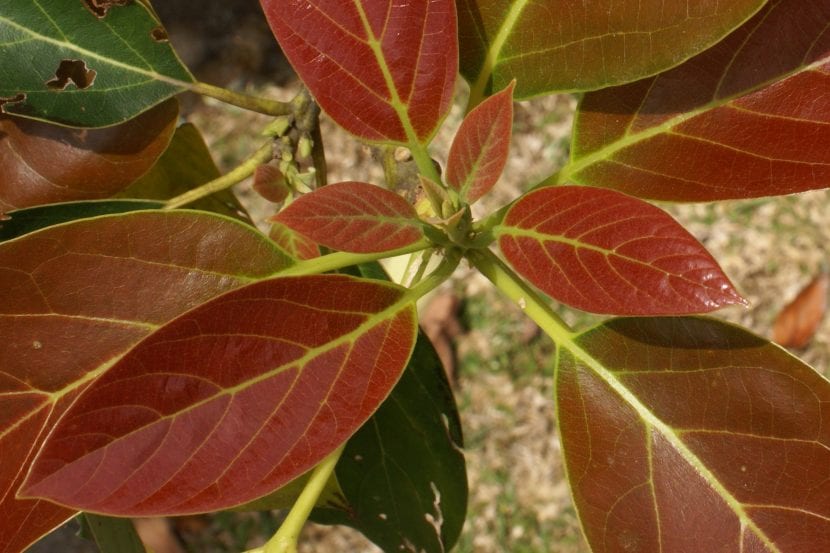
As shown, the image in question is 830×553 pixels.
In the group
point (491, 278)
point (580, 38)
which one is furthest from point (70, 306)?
point (580, 38)

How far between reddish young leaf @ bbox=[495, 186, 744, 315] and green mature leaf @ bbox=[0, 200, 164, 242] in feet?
1.43

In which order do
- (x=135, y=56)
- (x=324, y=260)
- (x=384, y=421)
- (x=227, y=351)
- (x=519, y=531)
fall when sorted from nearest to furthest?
(x=227, y=351)
(x=324, y=260)
(x=135, y=56)
(x=384, y=421)
(x=519, y=531)

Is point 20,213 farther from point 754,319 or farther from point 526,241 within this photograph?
point 754,319

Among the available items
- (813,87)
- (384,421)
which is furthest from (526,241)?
(384,421)

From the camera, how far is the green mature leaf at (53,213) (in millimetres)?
909

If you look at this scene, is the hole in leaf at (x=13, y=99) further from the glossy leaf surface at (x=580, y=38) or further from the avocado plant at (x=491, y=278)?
the glossy leaf surface at (x=580, y=38)

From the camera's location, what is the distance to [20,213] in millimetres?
903

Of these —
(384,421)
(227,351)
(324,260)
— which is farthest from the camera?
(384,421)

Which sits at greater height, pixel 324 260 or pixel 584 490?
pixel 324 260

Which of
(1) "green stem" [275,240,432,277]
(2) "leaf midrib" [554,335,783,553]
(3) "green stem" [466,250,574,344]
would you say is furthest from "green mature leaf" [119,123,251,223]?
(2) "leaf midrib" [554,335,783,553]

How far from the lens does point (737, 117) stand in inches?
30.8

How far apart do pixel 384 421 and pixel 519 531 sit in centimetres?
133

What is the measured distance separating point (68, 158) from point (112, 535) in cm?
44

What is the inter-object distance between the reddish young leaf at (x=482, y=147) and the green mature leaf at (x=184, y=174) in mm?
436
